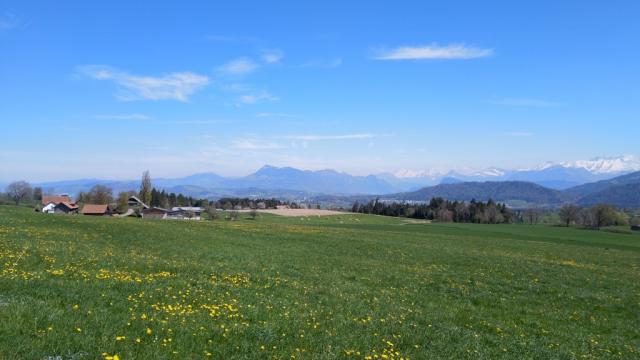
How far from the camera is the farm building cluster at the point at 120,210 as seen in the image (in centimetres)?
12825

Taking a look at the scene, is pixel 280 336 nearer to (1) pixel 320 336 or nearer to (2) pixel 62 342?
(1) pixel 320 336

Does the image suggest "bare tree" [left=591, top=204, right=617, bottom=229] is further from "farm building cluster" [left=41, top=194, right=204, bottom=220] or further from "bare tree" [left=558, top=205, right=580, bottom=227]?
"farm building cluster" [left=41, top=194, right=204, bottom=220]

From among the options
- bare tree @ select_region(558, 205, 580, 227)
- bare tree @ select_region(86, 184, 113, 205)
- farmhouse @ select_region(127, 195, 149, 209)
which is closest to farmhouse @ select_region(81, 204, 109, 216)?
farmhouse @ select_region(127, 195, 149, 209)

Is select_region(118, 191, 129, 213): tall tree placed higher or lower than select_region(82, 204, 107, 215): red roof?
higher

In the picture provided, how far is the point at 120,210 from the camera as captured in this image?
134m

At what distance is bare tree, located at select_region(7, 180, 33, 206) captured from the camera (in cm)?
16882

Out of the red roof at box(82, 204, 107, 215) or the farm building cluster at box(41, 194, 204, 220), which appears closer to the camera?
the farm building cluster at box(41, 194, 204, 220)

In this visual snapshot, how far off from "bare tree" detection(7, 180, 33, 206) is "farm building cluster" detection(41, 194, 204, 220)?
22.8m

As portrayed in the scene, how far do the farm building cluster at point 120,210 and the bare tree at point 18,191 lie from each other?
74.9ft

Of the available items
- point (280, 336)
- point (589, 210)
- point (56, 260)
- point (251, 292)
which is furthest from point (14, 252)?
point (589, 210)

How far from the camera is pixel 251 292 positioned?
16047mm

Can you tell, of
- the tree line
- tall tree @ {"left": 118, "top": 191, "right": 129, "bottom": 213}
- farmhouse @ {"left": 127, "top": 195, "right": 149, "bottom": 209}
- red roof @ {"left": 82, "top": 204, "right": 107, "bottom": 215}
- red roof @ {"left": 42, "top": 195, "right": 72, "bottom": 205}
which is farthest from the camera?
the tree line

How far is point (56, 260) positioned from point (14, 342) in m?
10.2

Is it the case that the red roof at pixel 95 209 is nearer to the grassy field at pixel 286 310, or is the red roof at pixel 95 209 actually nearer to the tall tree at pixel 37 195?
the tall tree at pixel 37 195
